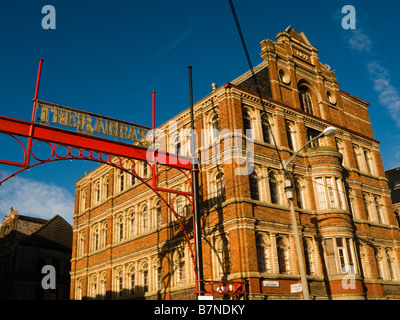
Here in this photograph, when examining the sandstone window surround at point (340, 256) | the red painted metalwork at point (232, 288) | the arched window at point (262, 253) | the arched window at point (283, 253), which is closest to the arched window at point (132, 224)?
the red painted metalwork at point (232, 288)

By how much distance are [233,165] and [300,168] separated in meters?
5.02

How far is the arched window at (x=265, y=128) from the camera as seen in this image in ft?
77.0

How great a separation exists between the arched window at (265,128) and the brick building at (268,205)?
62 mm

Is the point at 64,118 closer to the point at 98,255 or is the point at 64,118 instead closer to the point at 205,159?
the point at 205,159

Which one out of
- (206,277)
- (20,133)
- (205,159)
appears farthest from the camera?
(205,159)

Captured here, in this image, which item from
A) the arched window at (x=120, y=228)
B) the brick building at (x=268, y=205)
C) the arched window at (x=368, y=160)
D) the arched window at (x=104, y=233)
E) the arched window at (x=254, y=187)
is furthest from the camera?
the arched window at (x=104, y=233)

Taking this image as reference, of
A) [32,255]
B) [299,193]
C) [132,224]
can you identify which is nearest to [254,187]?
[299,193]

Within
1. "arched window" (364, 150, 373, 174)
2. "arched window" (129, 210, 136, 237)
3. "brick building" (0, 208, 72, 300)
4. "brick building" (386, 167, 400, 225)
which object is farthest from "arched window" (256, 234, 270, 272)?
"brick building" (0, 208, 72, 300)

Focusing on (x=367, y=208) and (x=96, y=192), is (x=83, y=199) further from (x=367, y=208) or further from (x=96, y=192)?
(x=367, y=208)

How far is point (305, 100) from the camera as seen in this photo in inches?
1102

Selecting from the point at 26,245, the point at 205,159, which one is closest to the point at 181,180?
the point at 205,159

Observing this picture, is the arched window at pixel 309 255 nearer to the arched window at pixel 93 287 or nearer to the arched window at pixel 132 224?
the arched window at pixel 132 224

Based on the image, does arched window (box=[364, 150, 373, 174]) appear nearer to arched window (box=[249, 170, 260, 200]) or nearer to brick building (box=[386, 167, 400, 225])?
arched window (box=[249, 170, 260, 200])

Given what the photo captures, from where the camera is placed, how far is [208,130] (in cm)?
2358
